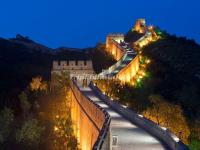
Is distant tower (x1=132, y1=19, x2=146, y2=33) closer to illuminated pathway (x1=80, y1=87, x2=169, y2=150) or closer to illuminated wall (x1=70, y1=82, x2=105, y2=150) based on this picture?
illuminated wall (x1=70, y1=82, x2=105, y2=150)

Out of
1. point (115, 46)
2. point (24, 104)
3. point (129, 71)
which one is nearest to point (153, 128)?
point (24, 104)

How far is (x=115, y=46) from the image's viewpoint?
69.6m

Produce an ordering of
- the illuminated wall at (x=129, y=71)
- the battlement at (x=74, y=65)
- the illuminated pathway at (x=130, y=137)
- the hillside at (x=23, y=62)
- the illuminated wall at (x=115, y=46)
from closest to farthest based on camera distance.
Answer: the illuminated pathway at (x=130, y=137), the battlement at (x=74, y=65), the illuminated wall at (x=129, y=71), the hillside at (x=23, y=62), the illuminated wall at (x=115, y=46)

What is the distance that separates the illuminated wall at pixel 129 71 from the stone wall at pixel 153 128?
1696cm

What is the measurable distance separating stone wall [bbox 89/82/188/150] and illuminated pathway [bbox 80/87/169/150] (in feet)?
0.71

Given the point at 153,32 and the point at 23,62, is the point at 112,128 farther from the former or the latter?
the point at 153,32

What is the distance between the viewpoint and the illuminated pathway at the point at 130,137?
20.0 meters

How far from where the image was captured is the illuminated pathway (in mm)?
20031

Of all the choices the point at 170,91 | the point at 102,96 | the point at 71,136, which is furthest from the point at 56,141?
the point at 170,91

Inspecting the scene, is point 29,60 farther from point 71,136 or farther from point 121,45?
point 71,136

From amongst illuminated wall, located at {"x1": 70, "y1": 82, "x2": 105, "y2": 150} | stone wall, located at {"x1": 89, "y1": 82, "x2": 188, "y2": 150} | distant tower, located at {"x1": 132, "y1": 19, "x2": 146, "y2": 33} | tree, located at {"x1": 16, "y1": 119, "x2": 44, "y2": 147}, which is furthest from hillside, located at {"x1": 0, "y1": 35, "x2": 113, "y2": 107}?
stone wall, located at {"x1": 89, "y1": 82, "x2": 188, "y2": 150}

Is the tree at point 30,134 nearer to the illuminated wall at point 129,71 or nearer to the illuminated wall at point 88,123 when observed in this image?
the illuminated wall at point 88,123

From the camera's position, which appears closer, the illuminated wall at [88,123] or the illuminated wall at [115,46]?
the illuminated wall at [88,123]

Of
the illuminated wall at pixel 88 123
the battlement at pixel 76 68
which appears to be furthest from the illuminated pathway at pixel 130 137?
the battlement at pixel 76 68
